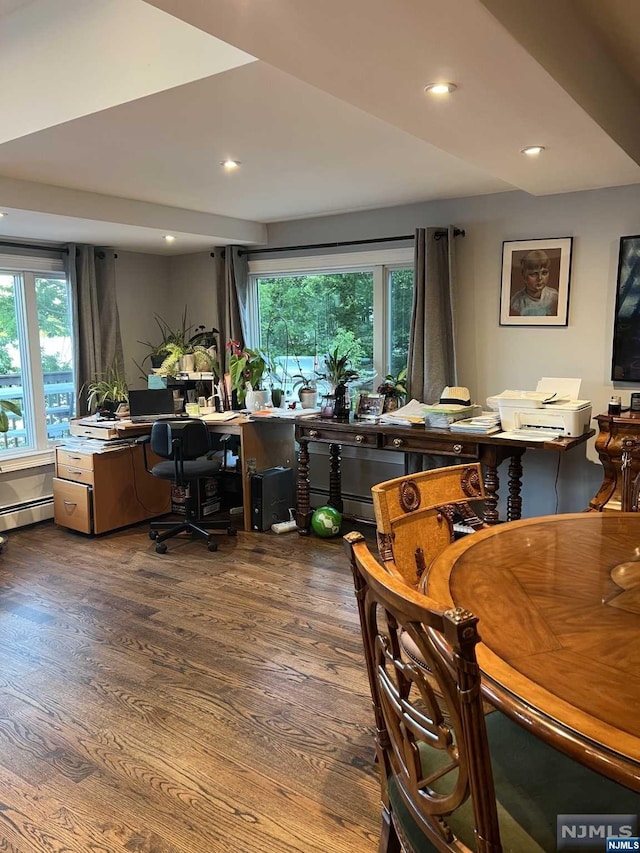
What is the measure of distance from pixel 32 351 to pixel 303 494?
2.36 metres

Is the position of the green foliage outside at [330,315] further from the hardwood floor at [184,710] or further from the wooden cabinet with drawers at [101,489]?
the hardwood floor at [184,710]

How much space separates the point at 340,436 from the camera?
4160 mm

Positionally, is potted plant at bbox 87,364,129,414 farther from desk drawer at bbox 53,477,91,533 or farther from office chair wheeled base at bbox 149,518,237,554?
office chair wheeled base at bbox 149,518,237,554

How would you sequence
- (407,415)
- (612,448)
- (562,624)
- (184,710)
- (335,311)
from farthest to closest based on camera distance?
(335,311)
(407,415)
(612,448)
(184,710)
(562,624)

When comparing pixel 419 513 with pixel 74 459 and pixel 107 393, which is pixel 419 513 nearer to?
pixel 74 459

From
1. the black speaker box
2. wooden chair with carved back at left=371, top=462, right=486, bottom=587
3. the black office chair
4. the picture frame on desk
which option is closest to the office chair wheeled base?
the black office chair

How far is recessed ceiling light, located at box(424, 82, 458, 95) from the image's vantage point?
1.85 meters

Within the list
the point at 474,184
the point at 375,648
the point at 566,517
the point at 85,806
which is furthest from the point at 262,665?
the point at 474,184

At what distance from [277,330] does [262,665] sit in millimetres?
3123

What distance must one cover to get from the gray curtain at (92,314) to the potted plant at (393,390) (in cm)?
227

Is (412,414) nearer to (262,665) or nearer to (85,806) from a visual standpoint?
(262,665)

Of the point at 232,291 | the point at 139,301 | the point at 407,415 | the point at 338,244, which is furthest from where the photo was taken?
the point at 139,301

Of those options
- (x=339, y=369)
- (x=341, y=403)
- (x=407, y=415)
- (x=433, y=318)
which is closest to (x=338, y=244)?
(x=339, y=369)

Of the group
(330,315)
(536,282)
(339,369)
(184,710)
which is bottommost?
(184,710)
